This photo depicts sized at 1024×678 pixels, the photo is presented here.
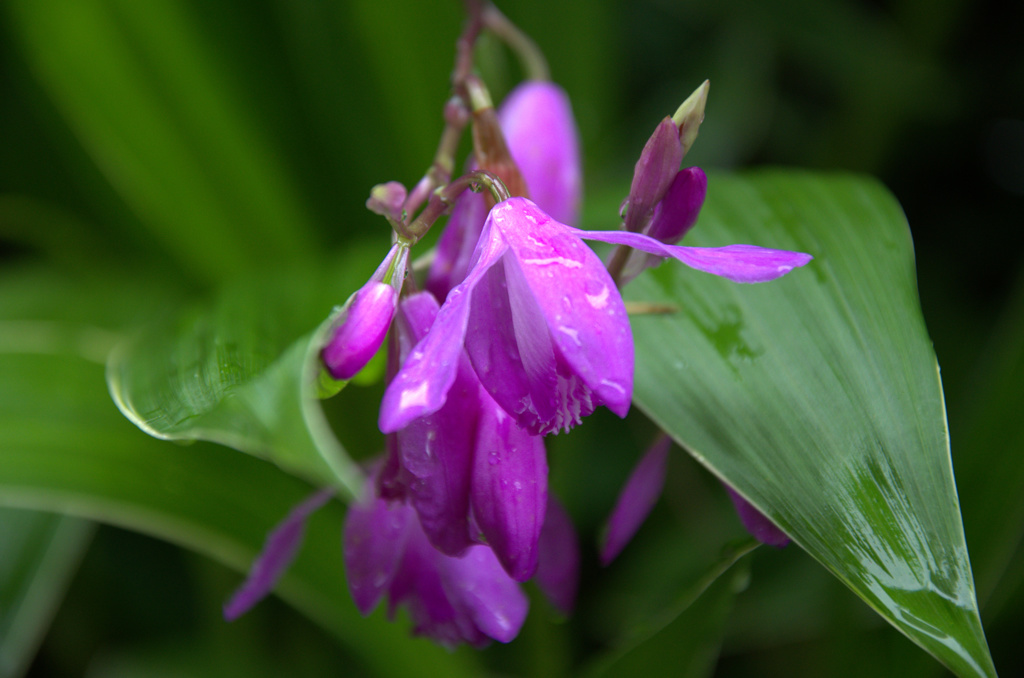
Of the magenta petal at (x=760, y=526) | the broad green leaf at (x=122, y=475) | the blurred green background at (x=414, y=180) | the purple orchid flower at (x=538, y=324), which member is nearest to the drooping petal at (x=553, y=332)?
the purple orchid flower at (x=538, y=324)

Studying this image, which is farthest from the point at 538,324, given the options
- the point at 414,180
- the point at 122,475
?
the point at 414,180

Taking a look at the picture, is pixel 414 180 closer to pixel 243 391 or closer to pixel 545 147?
pixel 545 147

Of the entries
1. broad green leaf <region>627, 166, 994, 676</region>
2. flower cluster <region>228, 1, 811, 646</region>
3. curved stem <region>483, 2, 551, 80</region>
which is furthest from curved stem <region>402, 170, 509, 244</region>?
curved stem <region>483, 2, 551, 80</region>

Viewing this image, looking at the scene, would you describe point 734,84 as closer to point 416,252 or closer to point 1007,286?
point 1007,286

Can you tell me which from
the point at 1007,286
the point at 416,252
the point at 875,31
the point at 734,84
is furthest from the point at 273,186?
the point at 1007,286

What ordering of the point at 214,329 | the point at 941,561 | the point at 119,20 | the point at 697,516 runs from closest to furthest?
1. the point at 941,561
2. the point at 214,329
3. the point at 119,20
4. the point at 697,516
